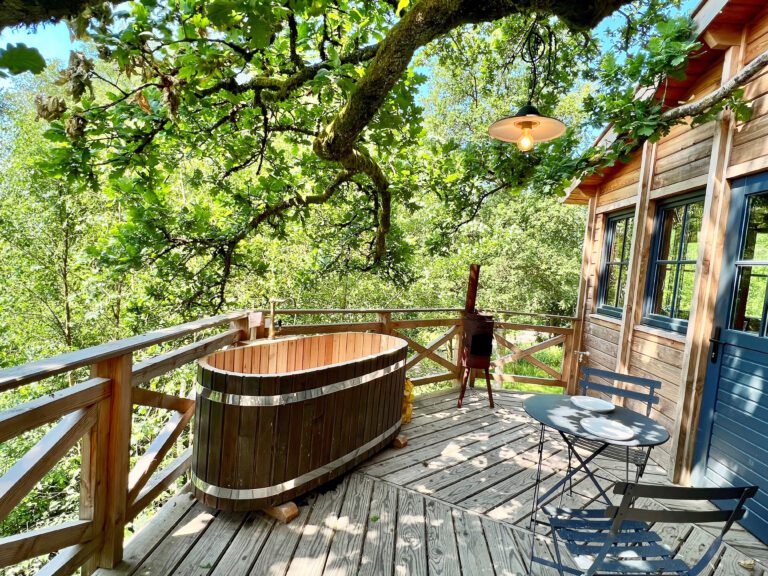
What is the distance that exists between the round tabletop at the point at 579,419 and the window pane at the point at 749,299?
1063mm

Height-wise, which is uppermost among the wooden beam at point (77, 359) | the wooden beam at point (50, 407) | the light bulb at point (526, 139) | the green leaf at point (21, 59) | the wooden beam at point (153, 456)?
the light bulb at point (526, 139)

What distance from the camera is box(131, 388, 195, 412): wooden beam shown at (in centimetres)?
192

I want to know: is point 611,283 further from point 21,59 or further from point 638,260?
point 21,59

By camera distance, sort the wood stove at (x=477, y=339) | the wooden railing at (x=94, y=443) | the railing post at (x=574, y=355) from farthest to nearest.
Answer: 1. the railing post at (x=574, y=355)
2. the wood stove at (x=477, y=339)
3. the wooden railing at (x=94, y=443)

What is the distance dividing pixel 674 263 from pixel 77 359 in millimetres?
4318

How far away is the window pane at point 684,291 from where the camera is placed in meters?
3.28

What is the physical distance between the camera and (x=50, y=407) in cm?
139

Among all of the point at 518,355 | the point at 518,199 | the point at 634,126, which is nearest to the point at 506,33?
the point at 634,126

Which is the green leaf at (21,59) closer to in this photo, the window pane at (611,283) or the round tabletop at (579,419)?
the round tabletop at (579,419)

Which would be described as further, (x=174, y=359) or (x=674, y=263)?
(x=674, y=263)

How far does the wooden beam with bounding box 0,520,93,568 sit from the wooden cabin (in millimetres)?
3630

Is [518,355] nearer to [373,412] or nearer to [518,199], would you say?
[373,412]

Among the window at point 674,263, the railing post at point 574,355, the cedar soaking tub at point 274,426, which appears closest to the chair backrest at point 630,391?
the window at point 674,263

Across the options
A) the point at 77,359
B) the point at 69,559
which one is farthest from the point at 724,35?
the point at 69,559
